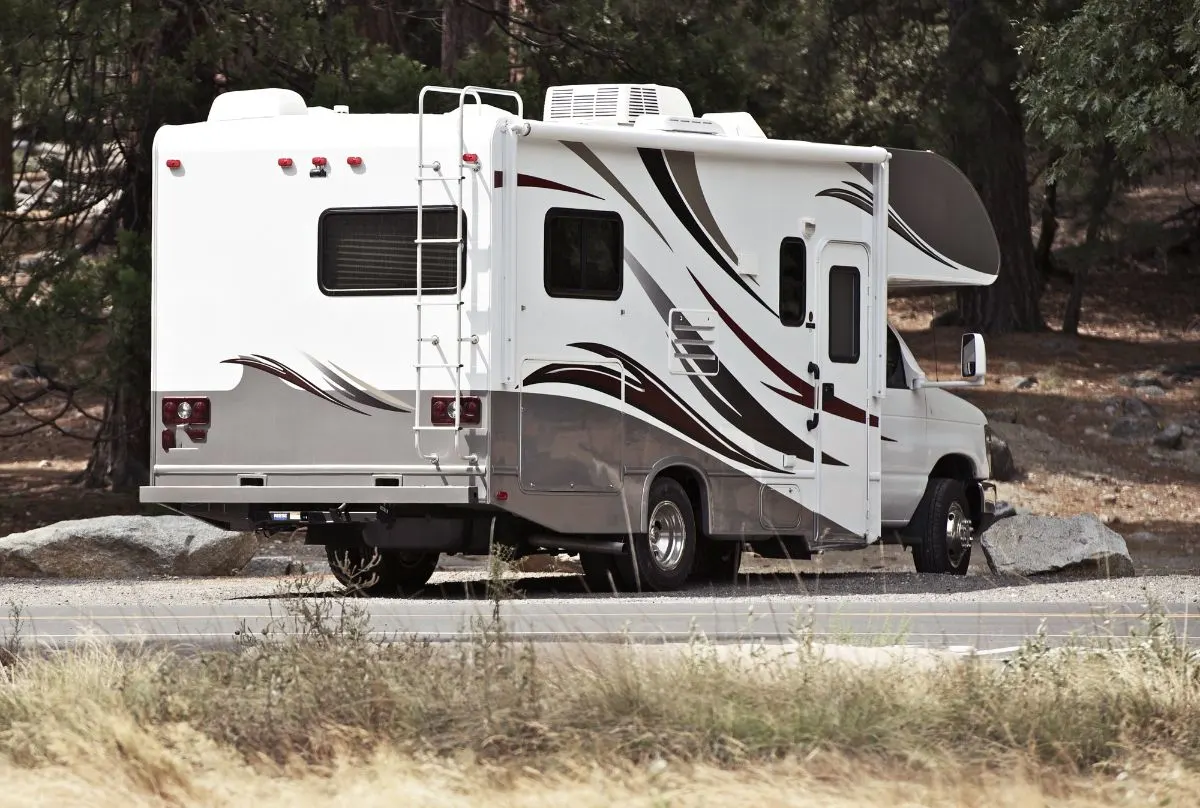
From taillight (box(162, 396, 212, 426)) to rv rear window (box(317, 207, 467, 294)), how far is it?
3.81 feet

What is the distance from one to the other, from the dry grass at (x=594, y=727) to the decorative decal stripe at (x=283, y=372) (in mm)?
5497

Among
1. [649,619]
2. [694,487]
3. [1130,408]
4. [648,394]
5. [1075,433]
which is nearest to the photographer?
[649,619]

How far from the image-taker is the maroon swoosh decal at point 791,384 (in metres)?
14.9

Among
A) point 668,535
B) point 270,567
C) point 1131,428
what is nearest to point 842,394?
point 668,535

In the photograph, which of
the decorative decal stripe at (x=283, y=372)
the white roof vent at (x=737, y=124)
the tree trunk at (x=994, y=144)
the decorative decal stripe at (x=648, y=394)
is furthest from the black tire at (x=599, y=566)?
the tree trunk at (x=994, y=144)

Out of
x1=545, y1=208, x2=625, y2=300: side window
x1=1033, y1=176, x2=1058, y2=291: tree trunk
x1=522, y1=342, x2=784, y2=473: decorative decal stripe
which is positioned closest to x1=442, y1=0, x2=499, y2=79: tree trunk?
x1=545, y1=208, x2=625, y2=300: side window

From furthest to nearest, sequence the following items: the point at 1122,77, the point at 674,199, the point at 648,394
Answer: the point at 1122,77 < the point at 674,199 < the point at 648,394

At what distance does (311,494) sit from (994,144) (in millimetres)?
20664

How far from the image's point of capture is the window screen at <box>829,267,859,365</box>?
15641mm

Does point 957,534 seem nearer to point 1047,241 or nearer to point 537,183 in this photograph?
point 537,183

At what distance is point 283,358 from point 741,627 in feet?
12.8

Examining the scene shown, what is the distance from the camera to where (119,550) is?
17453 mm

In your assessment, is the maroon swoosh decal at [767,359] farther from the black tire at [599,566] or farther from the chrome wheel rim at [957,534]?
the chrome wheel rim at [957,534]

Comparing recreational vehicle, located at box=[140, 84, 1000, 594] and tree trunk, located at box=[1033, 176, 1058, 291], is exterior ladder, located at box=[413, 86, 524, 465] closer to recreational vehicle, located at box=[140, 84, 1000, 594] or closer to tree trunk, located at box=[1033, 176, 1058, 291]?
recreational vehicle, located at box=[140, 84, 1000, 594]
